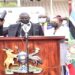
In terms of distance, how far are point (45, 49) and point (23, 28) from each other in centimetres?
28

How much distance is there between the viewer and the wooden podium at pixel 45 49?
2.95 m

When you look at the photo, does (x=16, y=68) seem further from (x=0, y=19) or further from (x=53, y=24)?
(x=53, y=24)

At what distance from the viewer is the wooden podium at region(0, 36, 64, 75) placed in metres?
2.95

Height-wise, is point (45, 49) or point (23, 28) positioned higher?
point (23, 28)

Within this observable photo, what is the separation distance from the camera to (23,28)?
299cm

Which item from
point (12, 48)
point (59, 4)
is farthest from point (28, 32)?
point (59, 4)

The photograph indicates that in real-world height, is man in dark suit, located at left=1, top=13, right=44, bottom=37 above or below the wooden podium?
above

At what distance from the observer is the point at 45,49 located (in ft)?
9.73

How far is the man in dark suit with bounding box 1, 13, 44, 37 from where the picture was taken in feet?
9.86

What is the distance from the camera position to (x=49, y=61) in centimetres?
296

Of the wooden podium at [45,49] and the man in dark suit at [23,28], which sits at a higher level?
the man in dark suit at [23,28]

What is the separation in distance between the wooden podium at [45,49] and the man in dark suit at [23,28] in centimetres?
14

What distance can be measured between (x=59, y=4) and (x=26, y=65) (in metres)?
9.99

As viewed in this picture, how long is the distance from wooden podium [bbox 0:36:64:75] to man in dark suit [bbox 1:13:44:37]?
14cm
